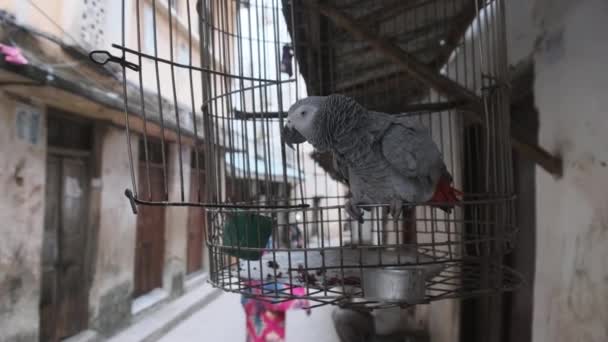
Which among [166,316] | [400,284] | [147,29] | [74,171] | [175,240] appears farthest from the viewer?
[175,240]

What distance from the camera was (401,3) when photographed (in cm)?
108

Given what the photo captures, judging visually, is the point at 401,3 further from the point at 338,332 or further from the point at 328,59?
the point at 338,332

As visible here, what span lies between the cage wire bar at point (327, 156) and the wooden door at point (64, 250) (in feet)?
4.13

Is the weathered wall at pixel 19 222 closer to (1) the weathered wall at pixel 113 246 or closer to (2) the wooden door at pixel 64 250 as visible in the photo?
(2) the wooden door at pixel 64 250

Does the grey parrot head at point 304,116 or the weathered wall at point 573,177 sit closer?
the grey parrot head at point 304,116

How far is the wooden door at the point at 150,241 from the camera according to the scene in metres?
3.10

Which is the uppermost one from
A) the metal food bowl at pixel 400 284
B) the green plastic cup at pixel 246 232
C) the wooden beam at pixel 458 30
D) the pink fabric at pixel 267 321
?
the wooden beam at pixel 458 30

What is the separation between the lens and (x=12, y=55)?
5.08ft

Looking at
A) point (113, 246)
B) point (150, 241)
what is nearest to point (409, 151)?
point (113, 246)

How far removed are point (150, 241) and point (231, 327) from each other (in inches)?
42.1

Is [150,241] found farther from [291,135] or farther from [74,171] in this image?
[291,135]

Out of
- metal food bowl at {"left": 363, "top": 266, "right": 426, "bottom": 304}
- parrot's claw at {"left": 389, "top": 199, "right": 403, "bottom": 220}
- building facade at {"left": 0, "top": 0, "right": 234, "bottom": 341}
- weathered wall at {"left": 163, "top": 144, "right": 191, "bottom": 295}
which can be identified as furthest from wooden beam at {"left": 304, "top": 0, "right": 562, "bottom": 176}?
weathered wall at {"left": 163, "top": 144, "right": 191, "bottom": 295}

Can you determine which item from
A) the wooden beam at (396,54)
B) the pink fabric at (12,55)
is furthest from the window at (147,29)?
the wooden beam at (396,54)

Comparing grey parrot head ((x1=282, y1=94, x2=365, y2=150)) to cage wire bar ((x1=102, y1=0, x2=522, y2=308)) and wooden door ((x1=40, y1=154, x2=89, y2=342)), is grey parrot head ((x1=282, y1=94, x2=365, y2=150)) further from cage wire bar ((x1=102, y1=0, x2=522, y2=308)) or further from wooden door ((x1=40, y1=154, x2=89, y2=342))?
wooden door ((x1=40, y1=154, x2=89, y2=342))
